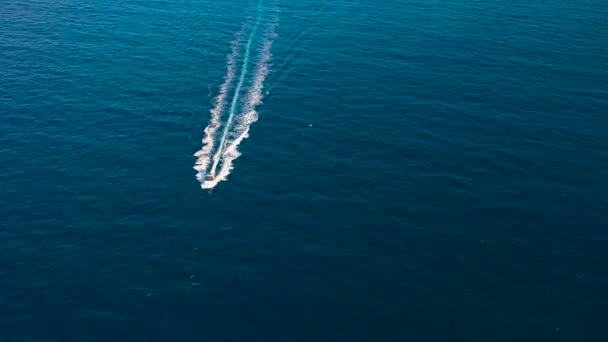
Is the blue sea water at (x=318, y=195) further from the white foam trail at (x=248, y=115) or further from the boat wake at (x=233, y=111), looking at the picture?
the boat wake at (x=233, y=111)

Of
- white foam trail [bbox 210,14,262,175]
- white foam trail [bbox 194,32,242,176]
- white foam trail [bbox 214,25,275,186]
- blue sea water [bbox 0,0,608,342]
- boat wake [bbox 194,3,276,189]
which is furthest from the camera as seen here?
white foam trail [bbox 210,14,262,175]

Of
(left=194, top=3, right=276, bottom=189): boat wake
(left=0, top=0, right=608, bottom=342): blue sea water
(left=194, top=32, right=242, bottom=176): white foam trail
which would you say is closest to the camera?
(left=0, top=0, right=608, bottom=342): blue sea water

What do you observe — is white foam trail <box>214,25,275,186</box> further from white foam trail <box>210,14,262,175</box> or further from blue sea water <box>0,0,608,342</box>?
blue sea water <box>0,0,608,342</box>

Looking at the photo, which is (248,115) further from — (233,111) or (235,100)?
(235,100)

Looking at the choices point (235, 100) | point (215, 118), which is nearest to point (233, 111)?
point (215, 118)

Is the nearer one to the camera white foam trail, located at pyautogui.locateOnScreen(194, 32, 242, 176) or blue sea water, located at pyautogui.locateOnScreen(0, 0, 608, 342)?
blue sea water, located at pyautogui.locateOnScreen(0, 0, 608, 342)

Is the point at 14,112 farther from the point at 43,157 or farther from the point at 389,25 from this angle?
the point at 389,25

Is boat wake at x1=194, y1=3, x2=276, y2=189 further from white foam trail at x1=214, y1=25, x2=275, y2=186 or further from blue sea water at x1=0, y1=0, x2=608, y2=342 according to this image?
blue sea water at x1=0, y1=0, x2=608, y2=342

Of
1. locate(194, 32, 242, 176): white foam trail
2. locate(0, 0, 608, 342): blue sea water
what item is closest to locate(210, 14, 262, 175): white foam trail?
locate(194, 32, 242, 176): white foam trail

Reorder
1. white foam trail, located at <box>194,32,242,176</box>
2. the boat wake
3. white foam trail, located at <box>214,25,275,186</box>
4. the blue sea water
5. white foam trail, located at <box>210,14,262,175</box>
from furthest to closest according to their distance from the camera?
white foam trail, located at <box>210,14,262,175</box>, white foam trail, located at <box>214,25,275,186</box>, white foam trail, located at <box>194,32,242,176</box>, the boat wake, the blue sea water
